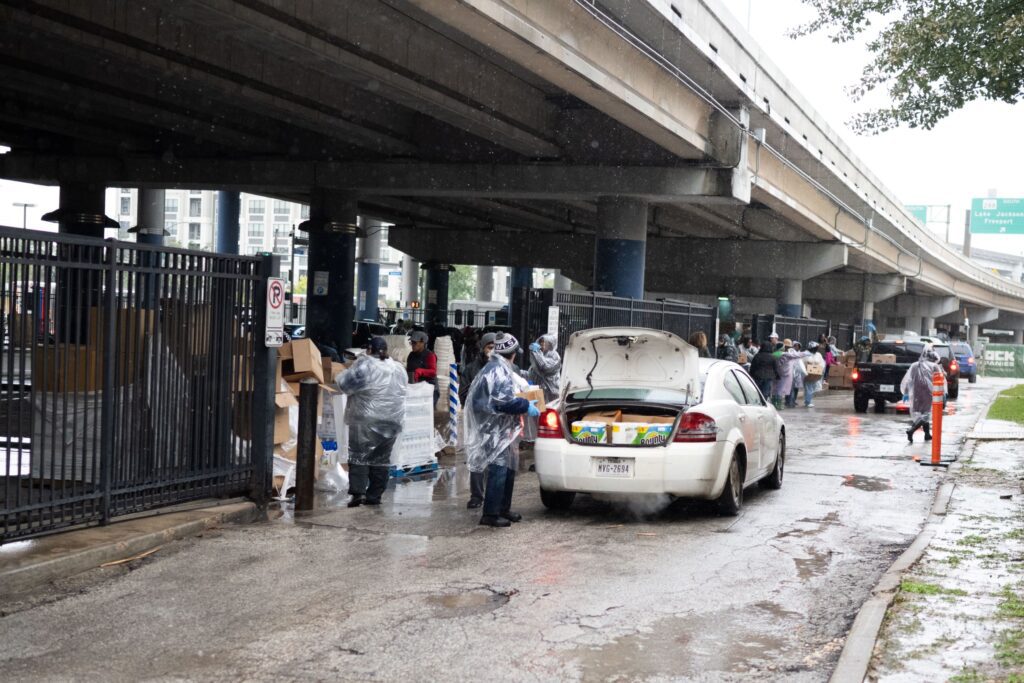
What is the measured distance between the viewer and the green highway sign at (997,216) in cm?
7638

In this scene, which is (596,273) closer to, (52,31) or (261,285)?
(52,31)

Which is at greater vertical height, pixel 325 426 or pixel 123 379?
pixel 123 379

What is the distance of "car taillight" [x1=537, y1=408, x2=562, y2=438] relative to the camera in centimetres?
1118

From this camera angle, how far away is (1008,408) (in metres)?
28.6

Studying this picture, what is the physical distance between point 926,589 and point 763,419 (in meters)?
4.75

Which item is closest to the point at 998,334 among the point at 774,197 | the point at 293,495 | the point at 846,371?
the point at 846,371

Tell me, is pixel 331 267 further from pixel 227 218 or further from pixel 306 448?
pixel 227 218

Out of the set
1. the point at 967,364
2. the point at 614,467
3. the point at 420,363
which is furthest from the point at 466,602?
the point at 967,364

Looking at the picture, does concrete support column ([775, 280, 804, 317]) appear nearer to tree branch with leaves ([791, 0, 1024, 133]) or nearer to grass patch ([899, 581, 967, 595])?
tree branch with leaves ([791, 0, 1024, 133])

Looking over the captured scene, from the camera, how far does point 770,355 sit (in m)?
26.8

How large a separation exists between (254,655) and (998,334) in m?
130

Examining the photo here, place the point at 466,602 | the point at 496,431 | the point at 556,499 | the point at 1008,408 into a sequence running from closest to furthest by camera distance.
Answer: the point at 466,602, the point at 496,431, the point at 556,499, the point at 1008,408

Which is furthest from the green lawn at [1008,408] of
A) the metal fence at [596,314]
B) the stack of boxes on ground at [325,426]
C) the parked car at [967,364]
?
the stack of boxes on ground at [325,426]

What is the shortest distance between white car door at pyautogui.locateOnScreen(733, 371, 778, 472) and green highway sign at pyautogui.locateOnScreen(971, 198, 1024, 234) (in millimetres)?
69698
